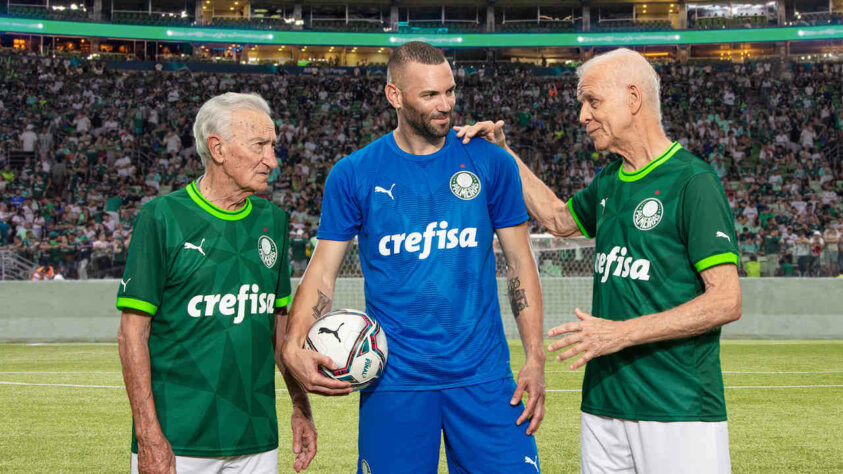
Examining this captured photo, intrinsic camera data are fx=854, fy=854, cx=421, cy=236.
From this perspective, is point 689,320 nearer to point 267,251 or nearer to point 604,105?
point 604,105

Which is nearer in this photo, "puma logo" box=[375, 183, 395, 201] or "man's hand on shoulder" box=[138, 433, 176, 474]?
"man's hand on shoulder" box=[138, 433, 176, 474]

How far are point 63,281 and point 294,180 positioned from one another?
15.2 m

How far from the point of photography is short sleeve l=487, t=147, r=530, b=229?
4012mm

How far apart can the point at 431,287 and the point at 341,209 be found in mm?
585

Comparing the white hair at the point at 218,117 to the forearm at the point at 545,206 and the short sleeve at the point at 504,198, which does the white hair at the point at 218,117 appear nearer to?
the short sleeve at the point at 504,198

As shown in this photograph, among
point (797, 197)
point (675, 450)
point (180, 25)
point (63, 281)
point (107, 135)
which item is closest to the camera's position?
point (675, 450)

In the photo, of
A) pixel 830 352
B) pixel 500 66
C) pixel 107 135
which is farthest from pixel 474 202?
pixel 500 66

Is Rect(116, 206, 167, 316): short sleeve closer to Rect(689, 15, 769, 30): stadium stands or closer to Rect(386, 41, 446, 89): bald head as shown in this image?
Rect(386, 41, 446, 89): bald head

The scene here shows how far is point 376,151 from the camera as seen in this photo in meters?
4.08

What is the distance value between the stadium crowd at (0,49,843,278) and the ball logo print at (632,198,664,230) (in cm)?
1765

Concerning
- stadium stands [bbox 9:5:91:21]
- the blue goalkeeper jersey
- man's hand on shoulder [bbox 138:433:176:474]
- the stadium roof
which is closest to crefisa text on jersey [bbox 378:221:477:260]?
the blue goalkeeper jersey

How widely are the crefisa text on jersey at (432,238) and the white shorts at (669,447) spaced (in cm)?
105

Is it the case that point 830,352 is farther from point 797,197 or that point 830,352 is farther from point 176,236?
point 797,197

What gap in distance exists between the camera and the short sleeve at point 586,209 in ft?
14.5
